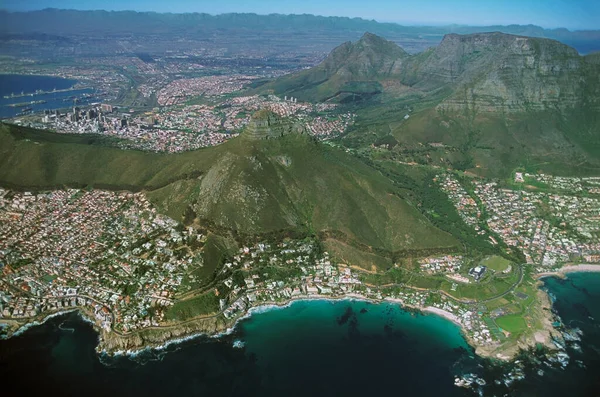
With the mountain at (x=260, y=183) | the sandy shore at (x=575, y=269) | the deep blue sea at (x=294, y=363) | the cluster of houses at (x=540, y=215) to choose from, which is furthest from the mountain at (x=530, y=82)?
the deep blue sea at (x=294, y=363)

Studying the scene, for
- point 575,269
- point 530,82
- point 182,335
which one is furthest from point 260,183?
point 530,82

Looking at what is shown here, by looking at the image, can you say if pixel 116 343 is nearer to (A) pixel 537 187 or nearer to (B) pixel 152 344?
(B) pixel 152 344

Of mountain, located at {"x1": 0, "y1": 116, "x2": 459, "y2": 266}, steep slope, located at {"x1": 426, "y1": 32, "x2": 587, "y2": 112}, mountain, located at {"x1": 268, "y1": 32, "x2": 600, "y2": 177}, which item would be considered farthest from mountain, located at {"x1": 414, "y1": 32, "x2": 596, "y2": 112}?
mountain, located at {"x1": 0, "y1": 116, "x2": 459, "y2": 266}


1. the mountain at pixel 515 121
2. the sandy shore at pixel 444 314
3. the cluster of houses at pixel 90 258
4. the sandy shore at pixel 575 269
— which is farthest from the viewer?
the mountain at pixel 515 121

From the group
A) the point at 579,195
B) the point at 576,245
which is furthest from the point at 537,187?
the point at 576,245

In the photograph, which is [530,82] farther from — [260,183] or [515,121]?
[260,183]

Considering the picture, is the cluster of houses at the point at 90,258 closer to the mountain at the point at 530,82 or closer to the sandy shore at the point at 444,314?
the sandy shore at the point at 444,314
